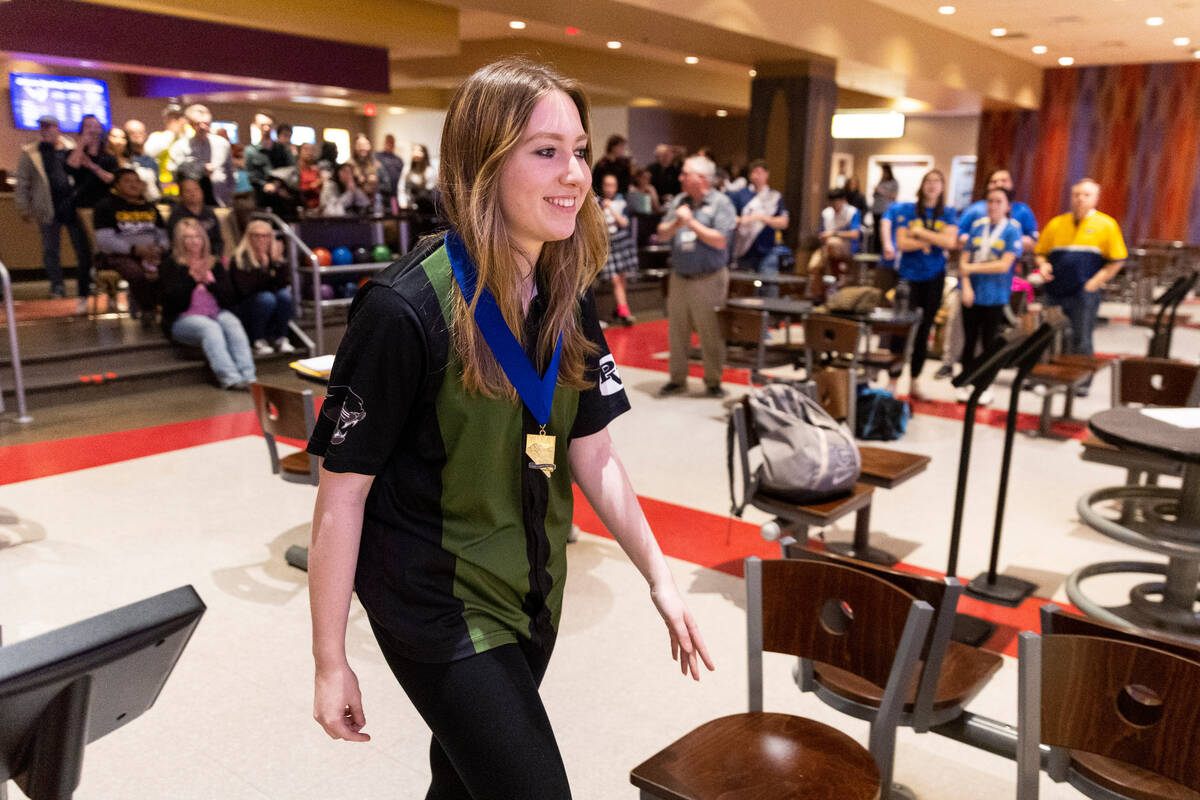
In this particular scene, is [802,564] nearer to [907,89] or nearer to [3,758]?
[3,758]

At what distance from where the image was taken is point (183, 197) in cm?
730

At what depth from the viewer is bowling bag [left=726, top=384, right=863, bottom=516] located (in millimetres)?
3303

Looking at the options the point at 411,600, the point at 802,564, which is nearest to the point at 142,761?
the point at 411,600

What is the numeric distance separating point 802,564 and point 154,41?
335 inches

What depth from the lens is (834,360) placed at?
6.50 meters

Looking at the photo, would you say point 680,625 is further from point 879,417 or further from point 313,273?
point 313,273

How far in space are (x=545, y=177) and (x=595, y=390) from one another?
36 cm

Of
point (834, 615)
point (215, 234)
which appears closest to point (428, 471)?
point (834, 615)

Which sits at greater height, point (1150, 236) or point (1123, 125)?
point (1123, 125)

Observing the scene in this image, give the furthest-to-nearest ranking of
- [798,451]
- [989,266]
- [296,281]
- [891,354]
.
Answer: [296,281], [891,354], [989,266], [798,451]

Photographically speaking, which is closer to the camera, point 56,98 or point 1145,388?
point 1145,388

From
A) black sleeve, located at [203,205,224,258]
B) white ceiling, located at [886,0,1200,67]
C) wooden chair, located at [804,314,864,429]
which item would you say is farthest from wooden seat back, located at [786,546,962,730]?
white ceiling, located at [886,0,1200,67]

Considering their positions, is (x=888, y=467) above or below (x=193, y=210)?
below

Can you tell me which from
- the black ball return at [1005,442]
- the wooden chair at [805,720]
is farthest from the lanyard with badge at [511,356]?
the black ball return at [1005,442]
